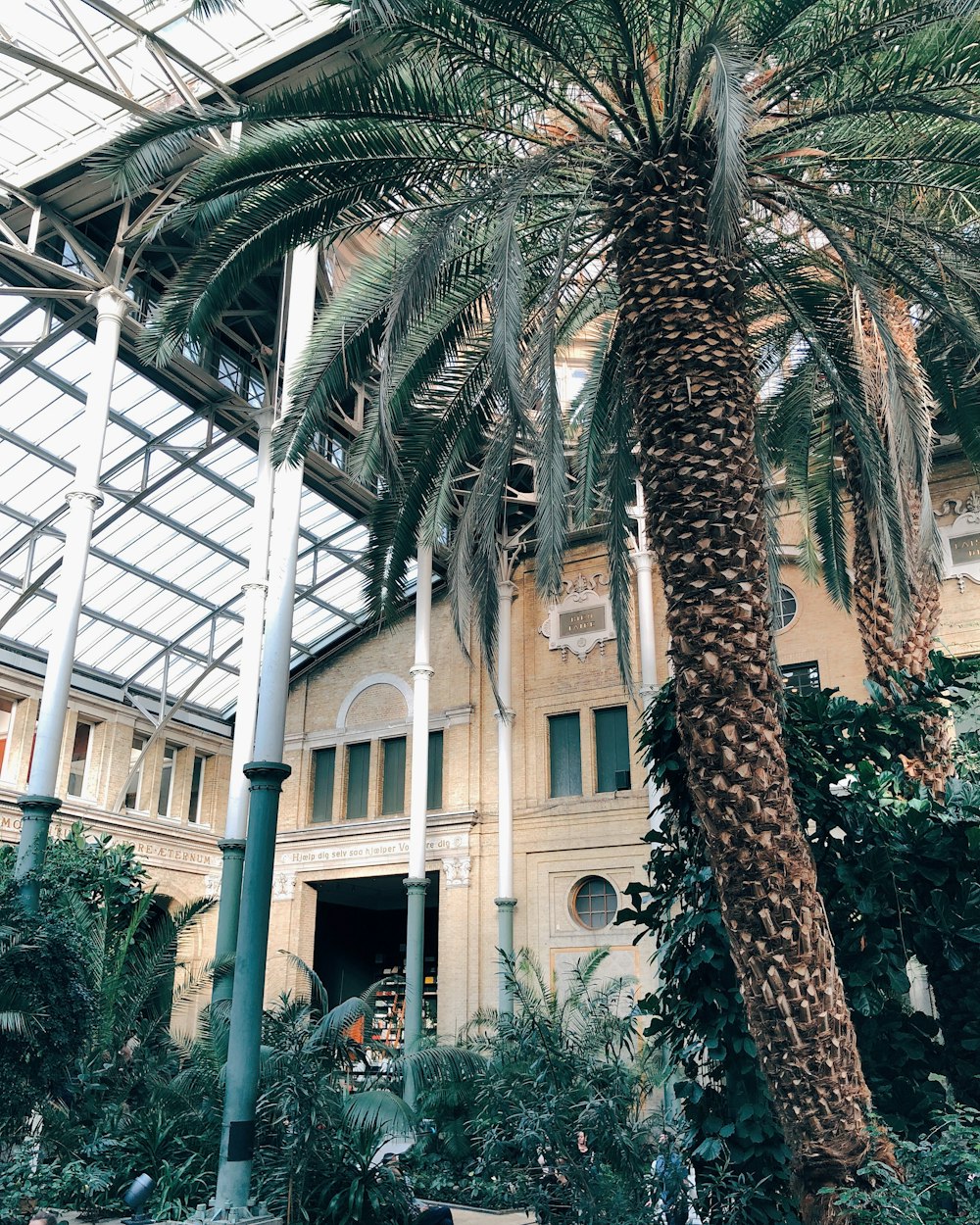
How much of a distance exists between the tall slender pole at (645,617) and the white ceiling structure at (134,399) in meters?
6.18

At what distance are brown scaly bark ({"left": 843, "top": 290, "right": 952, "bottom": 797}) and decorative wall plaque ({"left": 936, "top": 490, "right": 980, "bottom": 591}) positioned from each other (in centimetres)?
1168

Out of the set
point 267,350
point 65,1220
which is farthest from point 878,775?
point 267,350

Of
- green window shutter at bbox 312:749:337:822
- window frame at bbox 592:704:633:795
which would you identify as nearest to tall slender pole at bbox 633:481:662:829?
window frame at bbox 592:704:633:795

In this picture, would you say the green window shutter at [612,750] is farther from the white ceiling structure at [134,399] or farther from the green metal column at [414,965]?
the white ceiling structure at [134,399]

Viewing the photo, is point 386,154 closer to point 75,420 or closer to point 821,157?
point 821,157

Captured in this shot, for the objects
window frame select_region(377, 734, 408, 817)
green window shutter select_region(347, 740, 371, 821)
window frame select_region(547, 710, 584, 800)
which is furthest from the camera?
green window shutter select_region(347, 740, 371, 821)

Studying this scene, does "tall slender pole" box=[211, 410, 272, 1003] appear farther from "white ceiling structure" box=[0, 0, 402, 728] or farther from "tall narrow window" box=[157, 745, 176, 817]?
"tall narrow window" box=[157, 745, 176, 817]

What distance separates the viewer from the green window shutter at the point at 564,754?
2434cm

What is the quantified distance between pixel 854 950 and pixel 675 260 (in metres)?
4.76

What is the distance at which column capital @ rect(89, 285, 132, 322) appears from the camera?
14.5 meters

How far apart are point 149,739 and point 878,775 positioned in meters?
21.5

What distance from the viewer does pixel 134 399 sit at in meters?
20.9

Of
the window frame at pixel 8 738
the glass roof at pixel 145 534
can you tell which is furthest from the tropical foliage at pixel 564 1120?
the window frame at pixel 8 738

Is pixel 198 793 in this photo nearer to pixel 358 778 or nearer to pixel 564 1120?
pixel 358 778
